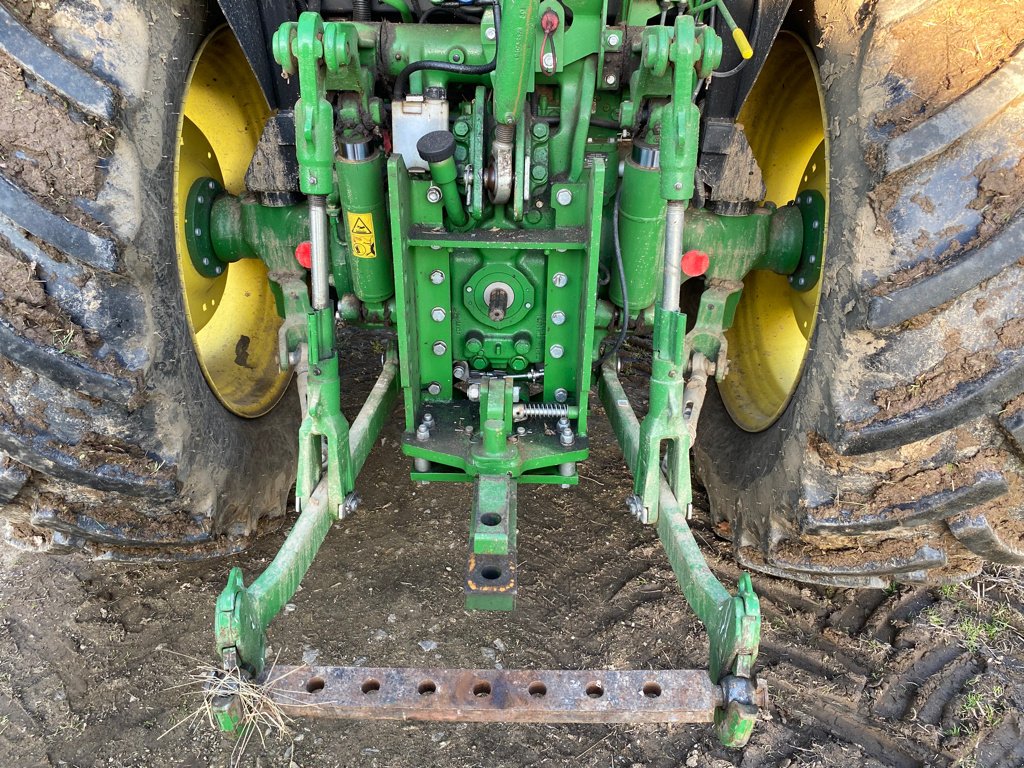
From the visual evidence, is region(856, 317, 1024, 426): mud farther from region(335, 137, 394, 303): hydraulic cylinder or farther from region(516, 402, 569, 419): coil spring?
region(335, 137, 394, 303): hydraulic cylinder

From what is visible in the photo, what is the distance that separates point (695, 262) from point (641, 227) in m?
0.28

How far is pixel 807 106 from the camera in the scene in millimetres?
2625

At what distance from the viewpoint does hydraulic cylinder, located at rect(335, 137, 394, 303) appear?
2018 mm

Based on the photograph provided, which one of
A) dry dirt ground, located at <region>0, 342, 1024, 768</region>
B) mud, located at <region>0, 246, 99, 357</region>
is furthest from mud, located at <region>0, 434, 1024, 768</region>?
mud, located at <region>0, 246, 99, 357</region>

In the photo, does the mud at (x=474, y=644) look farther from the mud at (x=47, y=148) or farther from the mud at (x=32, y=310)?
the mud at (x=47, y=148)

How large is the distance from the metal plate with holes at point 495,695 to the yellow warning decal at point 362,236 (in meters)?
1.04

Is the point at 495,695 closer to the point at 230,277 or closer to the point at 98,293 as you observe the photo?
the point at 98,293

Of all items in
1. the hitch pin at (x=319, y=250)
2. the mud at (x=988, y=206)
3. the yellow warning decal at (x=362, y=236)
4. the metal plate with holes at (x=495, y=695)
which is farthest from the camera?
the yellow warning decal at (x=362, y=236)

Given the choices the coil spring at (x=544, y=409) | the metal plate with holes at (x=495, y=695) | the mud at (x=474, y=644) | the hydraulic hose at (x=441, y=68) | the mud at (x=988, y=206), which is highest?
the hydraulic hose at (x=441, y=68)

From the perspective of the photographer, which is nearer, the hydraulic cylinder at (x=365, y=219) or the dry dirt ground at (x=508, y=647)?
the hydraulic cylinder at (x=365, y=219)

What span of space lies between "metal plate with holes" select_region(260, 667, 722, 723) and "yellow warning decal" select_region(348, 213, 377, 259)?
40.8 inches

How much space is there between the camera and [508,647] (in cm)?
241

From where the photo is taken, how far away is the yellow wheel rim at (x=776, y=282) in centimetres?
256

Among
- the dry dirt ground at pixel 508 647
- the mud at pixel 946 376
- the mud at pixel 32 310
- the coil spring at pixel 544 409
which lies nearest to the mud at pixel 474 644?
the dry dirt ground at pixel 508 647
